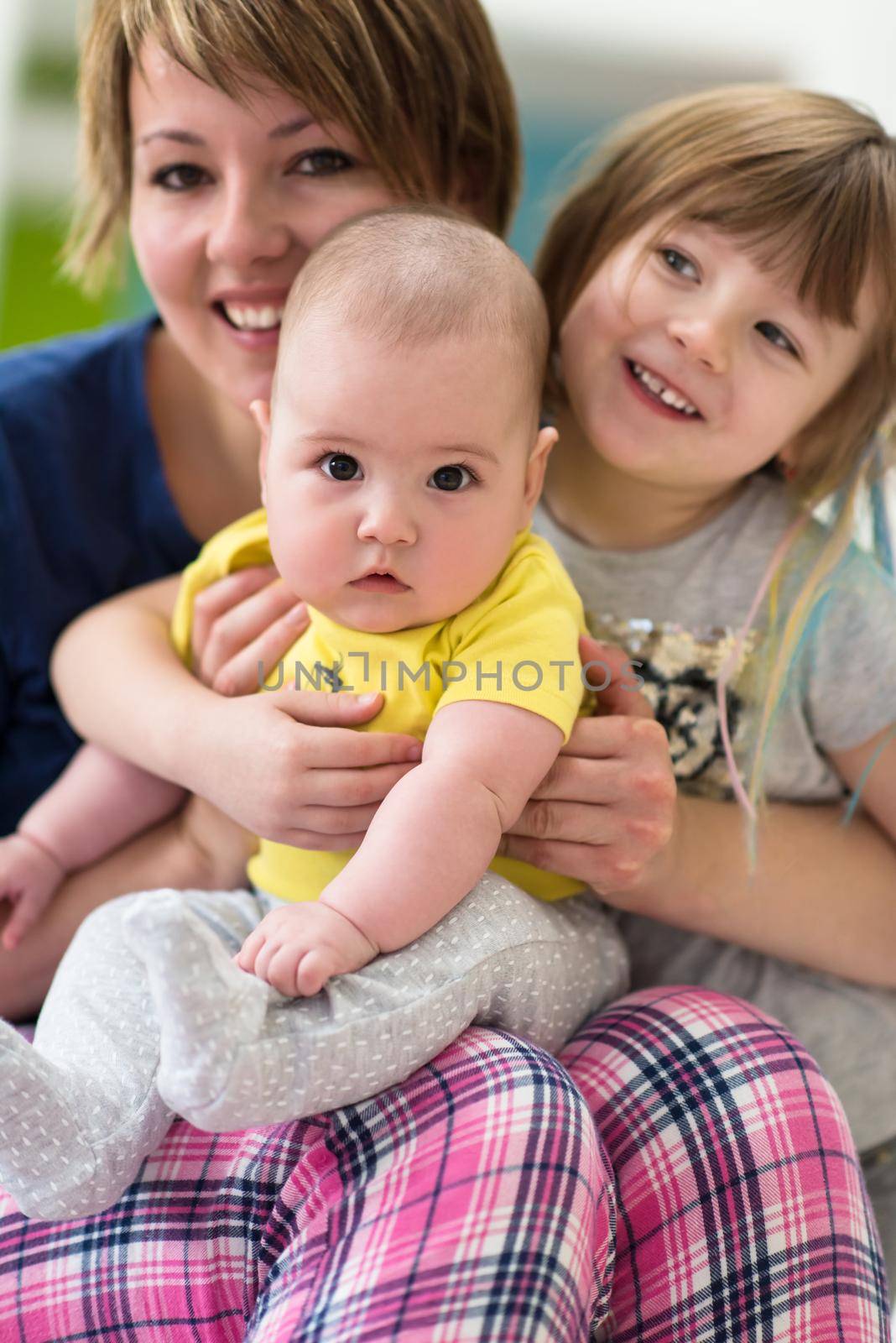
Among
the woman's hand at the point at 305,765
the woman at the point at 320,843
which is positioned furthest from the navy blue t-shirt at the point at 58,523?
the woman's hand at the point at 305,765

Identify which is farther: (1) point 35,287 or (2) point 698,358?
(1) point 35,287

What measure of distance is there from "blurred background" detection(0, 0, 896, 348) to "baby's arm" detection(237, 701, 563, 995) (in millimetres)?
1765

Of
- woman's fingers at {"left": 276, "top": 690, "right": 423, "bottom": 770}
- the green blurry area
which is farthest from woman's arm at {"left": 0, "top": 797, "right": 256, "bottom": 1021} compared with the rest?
the green blurry area

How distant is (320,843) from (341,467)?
27 cm

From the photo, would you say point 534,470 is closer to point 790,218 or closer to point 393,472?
point 393,472

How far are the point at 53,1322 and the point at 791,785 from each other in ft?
2.41

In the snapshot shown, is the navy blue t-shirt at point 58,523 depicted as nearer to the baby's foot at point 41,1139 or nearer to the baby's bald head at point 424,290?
the baby's bald head at point 424,290

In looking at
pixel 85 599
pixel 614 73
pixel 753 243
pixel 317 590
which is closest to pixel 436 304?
pixel 317 590

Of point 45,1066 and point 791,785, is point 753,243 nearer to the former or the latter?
point 791,785

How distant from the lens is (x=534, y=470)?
2.99 ft

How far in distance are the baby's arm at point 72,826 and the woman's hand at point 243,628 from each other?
135mm

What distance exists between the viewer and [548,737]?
836mm

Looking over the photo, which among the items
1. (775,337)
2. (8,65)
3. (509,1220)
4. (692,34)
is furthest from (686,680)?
(8,65)

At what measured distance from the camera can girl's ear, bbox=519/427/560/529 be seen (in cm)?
89
